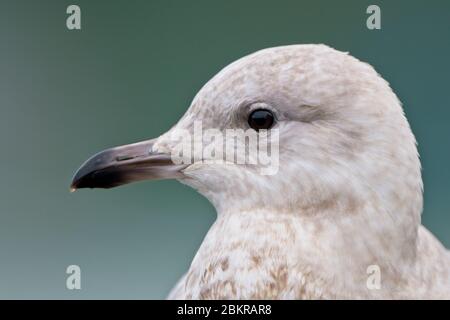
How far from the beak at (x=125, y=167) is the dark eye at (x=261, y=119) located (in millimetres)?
179

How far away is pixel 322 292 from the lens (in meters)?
1.57

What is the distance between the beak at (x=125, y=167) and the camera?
173cm

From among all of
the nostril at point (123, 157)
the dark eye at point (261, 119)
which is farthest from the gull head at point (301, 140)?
the nostril at point (123, 157)

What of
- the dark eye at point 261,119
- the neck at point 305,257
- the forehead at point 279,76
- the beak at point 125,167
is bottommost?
the neck at point 305,257

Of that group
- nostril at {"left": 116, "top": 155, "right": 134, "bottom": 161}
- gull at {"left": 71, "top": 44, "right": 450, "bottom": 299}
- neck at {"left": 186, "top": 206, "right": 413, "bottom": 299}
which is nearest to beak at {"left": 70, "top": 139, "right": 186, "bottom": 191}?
nostril at {"left": 116, "top": 155, "right": 134, "bottom": 161}

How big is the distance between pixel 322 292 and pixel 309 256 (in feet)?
0.23

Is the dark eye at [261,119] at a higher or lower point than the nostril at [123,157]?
higher

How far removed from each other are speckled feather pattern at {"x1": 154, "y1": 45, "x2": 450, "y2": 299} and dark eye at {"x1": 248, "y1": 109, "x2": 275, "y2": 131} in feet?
0.05

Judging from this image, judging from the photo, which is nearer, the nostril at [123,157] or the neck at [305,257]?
the neck at [305,257]

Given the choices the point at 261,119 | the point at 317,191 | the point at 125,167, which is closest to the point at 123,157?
the point at 125,167

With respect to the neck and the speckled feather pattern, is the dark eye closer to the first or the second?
the speckled feather pattern

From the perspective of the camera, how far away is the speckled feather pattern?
1.56 m

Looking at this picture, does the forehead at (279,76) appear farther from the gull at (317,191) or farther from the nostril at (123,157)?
the nostril at (123,157)
